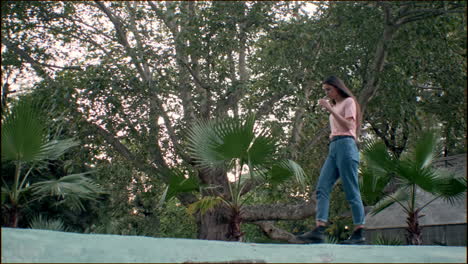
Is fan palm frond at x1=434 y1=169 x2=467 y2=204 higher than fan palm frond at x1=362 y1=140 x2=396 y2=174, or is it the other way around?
fan palm frond at x1=362 y1=140 x2=396 y2=174

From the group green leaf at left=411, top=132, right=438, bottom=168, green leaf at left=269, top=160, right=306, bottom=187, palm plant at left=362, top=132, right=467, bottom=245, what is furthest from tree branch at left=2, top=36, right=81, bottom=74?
green leaf at left=411, top=132, right=438, bottom=168

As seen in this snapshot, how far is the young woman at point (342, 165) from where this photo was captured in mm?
5168

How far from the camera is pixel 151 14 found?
11.9 metres

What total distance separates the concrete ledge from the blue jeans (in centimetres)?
60

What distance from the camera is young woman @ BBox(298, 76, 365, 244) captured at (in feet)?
17.0

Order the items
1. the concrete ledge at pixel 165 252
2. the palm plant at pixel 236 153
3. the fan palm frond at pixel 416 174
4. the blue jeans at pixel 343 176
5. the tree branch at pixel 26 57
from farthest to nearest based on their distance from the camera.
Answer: the tree branch at pixel 26 57 < the fan palm frond at pixel 416 174 < the palm plant at pixel 236 153 < the blue jeans at pixel 343 176 < the concrete ledge at pixel 165 252

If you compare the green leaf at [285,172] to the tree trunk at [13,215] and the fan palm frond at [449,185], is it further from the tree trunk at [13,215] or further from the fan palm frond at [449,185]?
the tree trunk at [13,215]

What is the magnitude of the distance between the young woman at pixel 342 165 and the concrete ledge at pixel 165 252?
1.91 feet

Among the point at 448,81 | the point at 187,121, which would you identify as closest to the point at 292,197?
the point at 187,121

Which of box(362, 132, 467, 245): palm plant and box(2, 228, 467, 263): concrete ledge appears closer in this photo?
box(2, 228, 467, 263): concrete ledge

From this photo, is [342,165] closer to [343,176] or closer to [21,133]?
[343,176]

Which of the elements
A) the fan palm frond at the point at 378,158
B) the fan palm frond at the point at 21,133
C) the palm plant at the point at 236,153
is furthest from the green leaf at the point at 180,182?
the fan palm frond at the point at 378,158

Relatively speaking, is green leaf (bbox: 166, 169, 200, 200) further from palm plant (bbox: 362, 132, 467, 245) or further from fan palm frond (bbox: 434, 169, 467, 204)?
fan palm frond (bbox: 434, 169, 467, 204)

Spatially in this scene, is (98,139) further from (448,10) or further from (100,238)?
(100,238)
